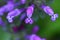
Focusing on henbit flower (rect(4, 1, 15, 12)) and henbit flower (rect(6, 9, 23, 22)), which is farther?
henbit flower (rect(4, 1, 15, 12))

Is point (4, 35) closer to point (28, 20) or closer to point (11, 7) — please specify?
point (11, 7)

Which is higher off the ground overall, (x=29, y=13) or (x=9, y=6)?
(x=9, y=6)

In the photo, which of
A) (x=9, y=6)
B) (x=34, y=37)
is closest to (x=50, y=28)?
(x=34, y=37)

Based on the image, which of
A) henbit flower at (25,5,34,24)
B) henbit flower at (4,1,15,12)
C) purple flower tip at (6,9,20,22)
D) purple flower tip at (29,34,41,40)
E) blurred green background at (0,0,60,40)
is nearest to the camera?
henbit flower at (25,5,34,24)

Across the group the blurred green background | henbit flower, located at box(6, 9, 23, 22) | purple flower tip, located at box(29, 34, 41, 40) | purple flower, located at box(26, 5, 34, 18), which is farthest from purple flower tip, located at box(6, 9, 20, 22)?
the blurred green background

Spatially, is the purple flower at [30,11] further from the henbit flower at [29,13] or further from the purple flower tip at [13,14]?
the purple flower tip at [13,14]

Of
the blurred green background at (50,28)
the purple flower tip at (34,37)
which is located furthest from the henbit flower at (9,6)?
the blurred green background at (50,28)

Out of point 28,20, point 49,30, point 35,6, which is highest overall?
point 49,30

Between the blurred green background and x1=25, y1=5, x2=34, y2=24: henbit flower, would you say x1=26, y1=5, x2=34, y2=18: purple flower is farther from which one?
the blurred green background

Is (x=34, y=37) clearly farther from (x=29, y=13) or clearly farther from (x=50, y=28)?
(x=50, y=28)

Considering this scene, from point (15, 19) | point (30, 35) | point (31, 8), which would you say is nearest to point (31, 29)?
point (30, 35)

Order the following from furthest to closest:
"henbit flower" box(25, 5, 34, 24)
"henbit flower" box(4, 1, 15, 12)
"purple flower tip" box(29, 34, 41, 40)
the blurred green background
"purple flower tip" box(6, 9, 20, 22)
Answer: the blurred green background < "purple flower tip" box(29, 34, 41, 40) < "henbit flower" box(4, 1, 15, 12) < "purple flower tip" box(6, 9, 20, 22) < "henbit flower" box(25, 5, 34, 24)
